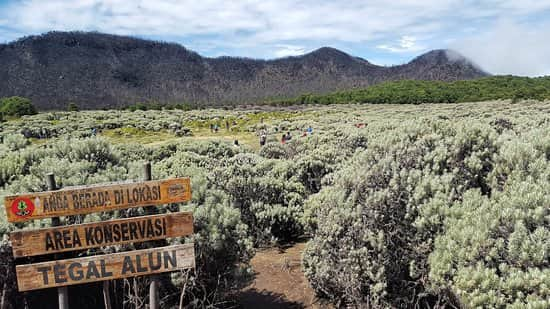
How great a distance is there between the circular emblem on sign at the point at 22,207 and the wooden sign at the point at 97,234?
0.14m

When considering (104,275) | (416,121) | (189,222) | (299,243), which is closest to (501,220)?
(416,121)

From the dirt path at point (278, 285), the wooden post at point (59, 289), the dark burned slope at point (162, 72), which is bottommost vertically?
the dirt path at point (278, 285)

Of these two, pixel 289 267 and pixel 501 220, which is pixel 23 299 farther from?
pixel 501 220

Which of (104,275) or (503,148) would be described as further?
(503,148)

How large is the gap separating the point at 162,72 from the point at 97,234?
15177 centimetres

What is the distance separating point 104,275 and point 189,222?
31.8 inches

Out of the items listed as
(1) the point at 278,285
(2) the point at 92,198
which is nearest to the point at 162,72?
(1) the point at 278,285

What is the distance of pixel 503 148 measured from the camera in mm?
4832

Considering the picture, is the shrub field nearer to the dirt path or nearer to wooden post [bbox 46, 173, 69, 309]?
the dirt path

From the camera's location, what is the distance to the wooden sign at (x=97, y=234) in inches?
128

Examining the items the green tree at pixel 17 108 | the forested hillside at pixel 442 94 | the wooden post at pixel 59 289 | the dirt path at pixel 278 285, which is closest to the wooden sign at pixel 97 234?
the wooden post at pixel 59 289

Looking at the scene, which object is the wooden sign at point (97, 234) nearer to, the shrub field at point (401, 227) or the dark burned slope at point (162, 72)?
the shrub field at point (401, 227)

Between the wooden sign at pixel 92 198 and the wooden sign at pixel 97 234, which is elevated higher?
the wooden sign at pixel 92 198

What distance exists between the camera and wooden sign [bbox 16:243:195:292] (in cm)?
329
